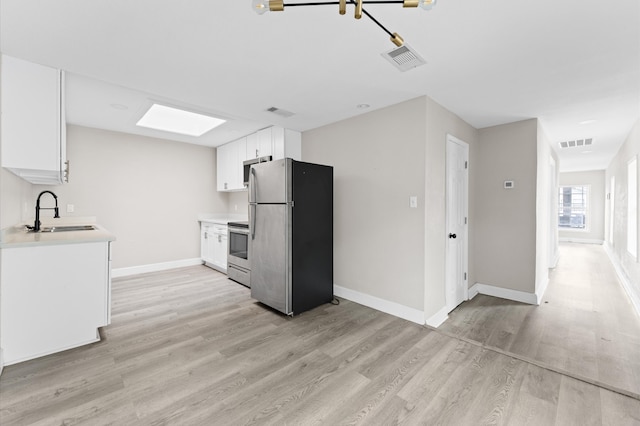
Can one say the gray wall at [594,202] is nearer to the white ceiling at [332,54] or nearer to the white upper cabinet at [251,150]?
the white ceiling at [332,54]

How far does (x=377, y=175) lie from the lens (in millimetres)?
3377

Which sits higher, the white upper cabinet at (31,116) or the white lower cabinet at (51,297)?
the white upper cabinet at (31,116)

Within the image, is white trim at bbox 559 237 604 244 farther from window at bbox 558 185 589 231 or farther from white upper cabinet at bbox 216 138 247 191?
white upper cabinet at bbox 216 138 247 191

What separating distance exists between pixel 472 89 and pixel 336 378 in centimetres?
294

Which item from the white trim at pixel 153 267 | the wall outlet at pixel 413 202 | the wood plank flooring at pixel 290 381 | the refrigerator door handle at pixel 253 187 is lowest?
the wood plank flooring at pixel 290 381

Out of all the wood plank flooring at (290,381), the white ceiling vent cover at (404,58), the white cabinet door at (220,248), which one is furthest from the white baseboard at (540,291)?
the white cabinet door at (220,248)

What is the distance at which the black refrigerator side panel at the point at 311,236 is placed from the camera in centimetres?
322

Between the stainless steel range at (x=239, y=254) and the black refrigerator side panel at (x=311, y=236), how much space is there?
1.11m

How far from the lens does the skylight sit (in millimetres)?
4211

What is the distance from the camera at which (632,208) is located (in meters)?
3.90

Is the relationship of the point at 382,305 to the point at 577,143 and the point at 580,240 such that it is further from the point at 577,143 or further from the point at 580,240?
the point at 580,240

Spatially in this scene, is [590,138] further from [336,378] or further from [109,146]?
[109,146]

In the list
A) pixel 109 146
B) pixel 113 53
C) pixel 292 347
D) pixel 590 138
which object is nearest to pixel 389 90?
pixel 113 53

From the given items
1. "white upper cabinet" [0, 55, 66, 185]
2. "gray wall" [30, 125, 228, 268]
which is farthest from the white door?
"gray wall" [30, 125, 228, 268]
